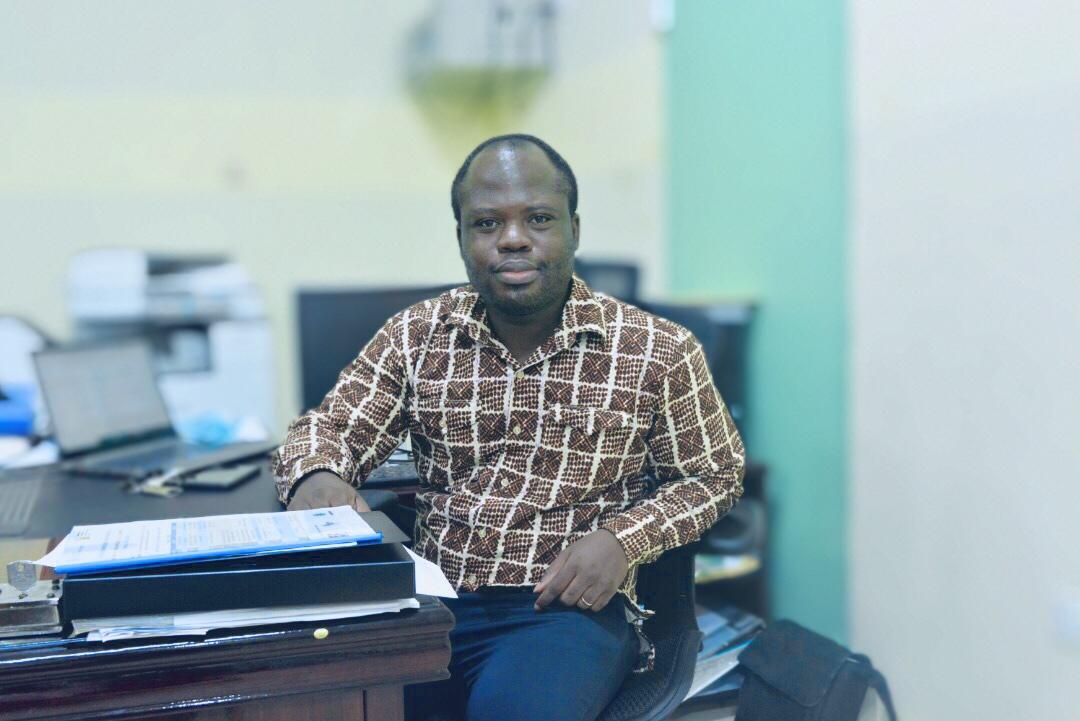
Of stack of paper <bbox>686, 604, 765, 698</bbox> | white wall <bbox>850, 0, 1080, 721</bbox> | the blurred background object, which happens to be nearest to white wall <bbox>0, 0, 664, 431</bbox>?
the blurred background object

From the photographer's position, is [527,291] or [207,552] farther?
[527,291]

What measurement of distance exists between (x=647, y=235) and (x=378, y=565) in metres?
2.82

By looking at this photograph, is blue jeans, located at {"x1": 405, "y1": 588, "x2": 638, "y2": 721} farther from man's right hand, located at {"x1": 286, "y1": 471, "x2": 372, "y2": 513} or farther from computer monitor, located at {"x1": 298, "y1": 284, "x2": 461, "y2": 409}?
computer monitor, located at {"x1": 298, "y1": 284, "x2": 461, "y2": 409}

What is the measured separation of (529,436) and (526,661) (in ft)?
0.88

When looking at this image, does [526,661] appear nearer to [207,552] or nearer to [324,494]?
[324,494]

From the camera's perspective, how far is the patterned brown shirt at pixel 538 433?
1.19 m

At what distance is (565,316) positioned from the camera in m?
1.21

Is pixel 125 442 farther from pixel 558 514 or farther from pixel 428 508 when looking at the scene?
pixel 558 514

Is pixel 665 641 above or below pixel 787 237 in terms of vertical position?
below

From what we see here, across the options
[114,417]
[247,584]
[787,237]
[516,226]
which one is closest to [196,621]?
[247,584]

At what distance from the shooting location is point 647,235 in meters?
3.52

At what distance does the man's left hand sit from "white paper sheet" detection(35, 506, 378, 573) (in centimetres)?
27

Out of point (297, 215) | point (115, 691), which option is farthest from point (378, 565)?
point (297, 215)

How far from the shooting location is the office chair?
1152mm
